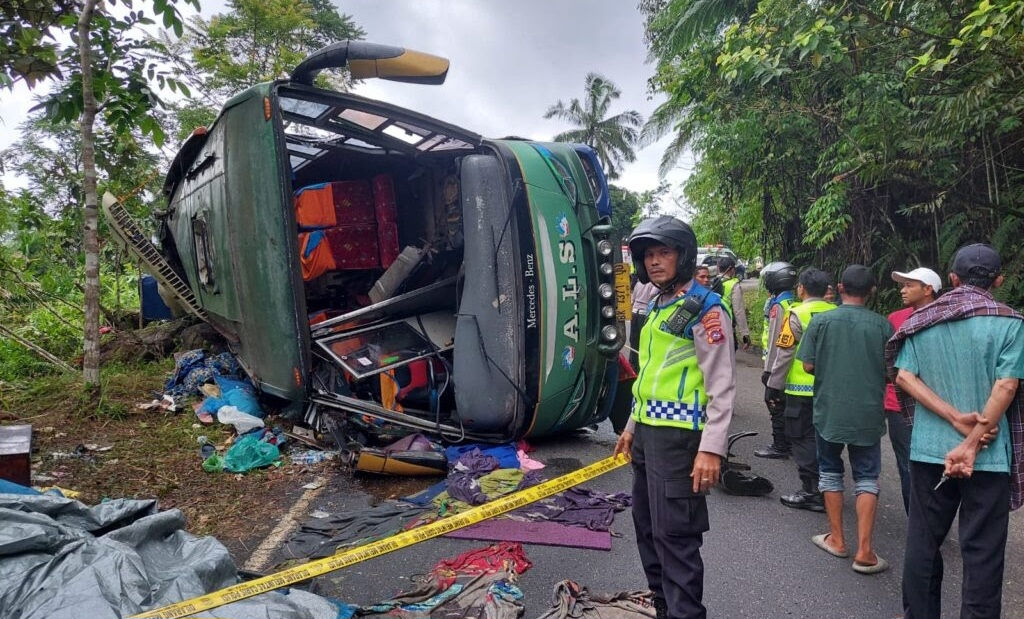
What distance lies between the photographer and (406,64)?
4.00 metres

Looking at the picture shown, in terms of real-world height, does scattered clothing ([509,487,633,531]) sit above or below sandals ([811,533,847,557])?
above

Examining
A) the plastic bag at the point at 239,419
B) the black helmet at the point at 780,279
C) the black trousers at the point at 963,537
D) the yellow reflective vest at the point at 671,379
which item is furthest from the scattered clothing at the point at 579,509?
the plastic bag at the point at 239,419

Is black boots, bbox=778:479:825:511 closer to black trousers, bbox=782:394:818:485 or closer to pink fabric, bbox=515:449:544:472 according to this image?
black trousers, bbox=782:394:818:485

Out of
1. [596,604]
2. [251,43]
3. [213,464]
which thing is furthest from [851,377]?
[251,43]

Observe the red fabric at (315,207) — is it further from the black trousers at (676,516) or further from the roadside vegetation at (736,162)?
the black trousers at (676,516)

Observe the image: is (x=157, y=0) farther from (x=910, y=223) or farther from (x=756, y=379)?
(x=910, y=223)

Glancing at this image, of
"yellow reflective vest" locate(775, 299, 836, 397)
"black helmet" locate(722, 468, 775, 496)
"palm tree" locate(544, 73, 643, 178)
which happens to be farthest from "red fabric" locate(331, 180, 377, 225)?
"palm tree" locate(544, 73, 643, 178)

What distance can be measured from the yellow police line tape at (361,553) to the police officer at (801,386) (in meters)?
1.34

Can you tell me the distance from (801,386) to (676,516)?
218cm

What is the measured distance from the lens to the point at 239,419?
510 centimetres

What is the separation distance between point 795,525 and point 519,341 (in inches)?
79.0

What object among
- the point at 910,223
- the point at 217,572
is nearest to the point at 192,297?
the point at 217,572

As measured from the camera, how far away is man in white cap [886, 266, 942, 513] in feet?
9.53

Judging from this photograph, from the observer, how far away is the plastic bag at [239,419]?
501 cm
